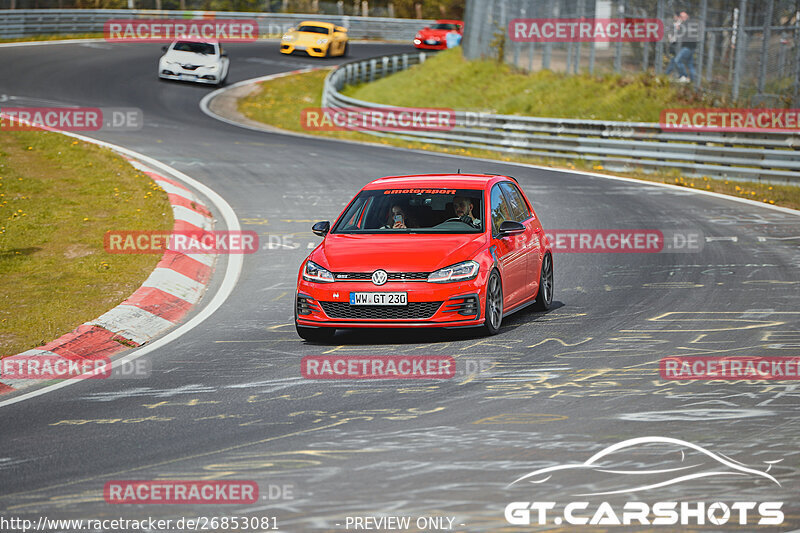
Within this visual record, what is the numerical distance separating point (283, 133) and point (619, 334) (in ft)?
73.7

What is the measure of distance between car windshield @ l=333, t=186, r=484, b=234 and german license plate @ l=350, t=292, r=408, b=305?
1195 mm

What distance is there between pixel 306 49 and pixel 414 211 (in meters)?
43.8

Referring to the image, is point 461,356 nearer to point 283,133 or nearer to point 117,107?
point 283,133

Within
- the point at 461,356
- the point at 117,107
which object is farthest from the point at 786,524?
the point at 117,107

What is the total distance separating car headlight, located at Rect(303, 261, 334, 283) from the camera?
9773mm

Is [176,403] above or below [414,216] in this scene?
below

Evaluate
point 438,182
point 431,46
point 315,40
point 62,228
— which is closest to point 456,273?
point 438,182

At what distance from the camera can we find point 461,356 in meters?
9.06

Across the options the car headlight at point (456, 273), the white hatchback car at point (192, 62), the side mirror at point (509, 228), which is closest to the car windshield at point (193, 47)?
the white hatchback car at point (192, 62)

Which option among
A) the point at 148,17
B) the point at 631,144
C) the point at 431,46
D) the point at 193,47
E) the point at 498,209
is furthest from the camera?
the point at 431,46

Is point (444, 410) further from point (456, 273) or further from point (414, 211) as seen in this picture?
point (414, 211)

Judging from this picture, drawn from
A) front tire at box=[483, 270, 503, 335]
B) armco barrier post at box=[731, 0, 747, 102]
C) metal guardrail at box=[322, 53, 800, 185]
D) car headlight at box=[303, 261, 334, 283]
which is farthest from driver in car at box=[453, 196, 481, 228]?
armco barrier post at box=[731, 0, 747, 102]

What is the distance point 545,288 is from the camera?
453 inches

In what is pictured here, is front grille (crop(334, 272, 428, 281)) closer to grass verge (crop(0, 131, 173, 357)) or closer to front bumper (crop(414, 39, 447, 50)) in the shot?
grass verge (crop(0, 131, 173, 357))
